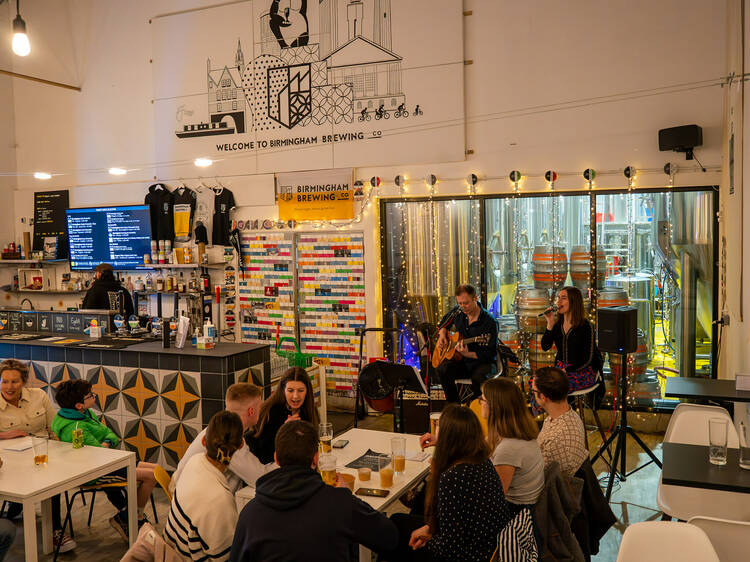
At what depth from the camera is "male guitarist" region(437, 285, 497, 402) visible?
609 cm

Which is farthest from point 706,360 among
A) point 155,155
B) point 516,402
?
point 155,155

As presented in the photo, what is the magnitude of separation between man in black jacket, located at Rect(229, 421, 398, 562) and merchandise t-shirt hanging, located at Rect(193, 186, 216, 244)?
20.6 feet

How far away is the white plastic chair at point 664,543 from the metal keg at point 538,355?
463 cm

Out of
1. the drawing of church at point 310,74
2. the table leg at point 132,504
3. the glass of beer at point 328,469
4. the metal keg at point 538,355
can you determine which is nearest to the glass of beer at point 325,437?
the glass of beer at point 328,469

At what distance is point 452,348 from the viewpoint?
6109 mm

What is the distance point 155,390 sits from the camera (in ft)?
18.9

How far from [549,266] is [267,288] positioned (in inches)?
132

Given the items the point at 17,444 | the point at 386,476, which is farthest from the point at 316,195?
the point at 386,476

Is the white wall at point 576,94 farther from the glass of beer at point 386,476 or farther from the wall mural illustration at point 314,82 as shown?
the glass of beer at point 386,476

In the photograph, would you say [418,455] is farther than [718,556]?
Yes

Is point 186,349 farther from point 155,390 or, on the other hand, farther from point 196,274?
point 196,274

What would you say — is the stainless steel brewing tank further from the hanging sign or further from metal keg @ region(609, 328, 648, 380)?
the hanging sign

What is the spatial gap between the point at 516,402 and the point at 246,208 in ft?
18.7

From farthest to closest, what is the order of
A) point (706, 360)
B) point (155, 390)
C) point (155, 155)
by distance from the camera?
point (155, 155)
point (706, 360)
point (155, 390)
